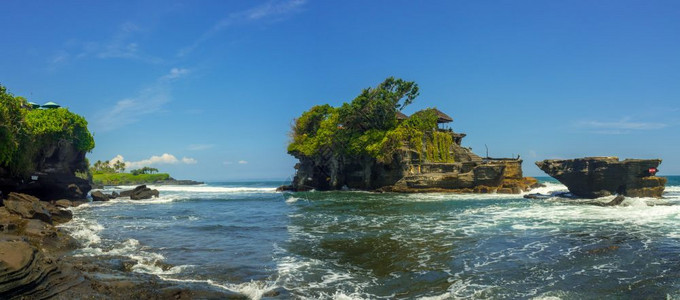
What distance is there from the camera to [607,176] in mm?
31109

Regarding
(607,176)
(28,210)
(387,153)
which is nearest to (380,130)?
(387,153)

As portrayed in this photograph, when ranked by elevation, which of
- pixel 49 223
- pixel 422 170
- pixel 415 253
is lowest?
pixel 415 253

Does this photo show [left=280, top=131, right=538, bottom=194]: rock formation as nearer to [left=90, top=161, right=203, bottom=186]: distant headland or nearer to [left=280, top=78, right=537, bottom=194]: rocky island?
[left=280, top=78, right=537, bottom=194]: rocky island

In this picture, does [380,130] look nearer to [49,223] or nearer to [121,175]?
[49,223]

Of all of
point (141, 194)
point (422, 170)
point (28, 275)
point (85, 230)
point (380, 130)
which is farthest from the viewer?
point (380, 130)

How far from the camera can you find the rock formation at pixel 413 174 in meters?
43.8

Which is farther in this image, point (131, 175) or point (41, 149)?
point (131, 175)

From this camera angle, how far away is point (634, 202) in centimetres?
2538

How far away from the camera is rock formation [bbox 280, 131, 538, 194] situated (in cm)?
4375

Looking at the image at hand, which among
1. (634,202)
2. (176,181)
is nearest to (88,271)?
(634,202)

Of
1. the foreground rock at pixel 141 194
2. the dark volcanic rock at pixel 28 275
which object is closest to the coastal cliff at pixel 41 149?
the foreground rock at pixel 141 194

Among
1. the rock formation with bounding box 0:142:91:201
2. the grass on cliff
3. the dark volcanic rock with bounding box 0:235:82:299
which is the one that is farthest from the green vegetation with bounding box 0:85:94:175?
the grass on cliff

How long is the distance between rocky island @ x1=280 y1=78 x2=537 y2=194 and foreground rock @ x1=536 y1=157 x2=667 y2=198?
9.16 meters

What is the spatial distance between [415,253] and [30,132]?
94.0ft
